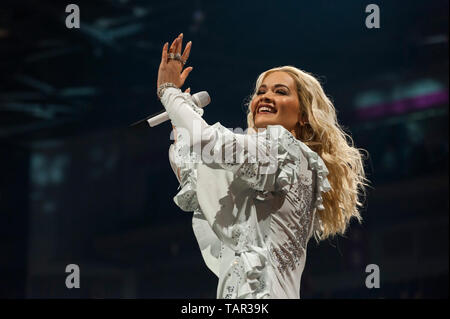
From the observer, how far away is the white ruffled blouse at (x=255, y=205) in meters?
1.79

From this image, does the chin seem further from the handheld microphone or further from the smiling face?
the handheld microphone

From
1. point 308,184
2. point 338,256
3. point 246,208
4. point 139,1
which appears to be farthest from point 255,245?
point 139,1

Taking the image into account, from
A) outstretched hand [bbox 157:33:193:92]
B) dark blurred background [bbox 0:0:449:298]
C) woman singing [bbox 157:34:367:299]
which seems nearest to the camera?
woman singing [bbox 157:34:367:299]

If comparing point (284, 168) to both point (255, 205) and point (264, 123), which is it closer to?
point (255, 205)

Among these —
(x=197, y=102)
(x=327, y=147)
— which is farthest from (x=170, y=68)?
(x=327, y=147)

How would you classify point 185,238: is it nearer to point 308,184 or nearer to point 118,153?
point 118,153

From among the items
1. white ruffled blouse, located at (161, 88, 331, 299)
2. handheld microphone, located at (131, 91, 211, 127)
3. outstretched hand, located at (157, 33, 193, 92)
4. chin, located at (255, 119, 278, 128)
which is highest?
outstretched hand, located at (157, 33, 193, 92)

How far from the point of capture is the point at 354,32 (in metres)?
4.31

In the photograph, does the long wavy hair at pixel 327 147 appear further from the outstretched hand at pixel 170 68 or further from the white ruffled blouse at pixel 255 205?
the outstretched hand at pixel 170 68

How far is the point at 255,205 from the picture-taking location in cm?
187

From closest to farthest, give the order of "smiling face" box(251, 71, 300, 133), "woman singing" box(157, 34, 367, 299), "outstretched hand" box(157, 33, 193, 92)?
"woman singing" box(157, 34, 367, 299) → "outstretched hand" box(157, 33, 193, 92) → "smiling face" box(251, 71, 300, 133)

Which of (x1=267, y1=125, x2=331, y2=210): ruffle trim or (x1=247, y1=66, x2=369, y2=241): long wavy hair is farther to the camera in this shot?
(x1=247, y1=66, x2=369, y2=241): long wavy hair

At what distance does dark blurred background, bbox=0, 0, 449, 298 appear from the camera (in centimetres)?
418

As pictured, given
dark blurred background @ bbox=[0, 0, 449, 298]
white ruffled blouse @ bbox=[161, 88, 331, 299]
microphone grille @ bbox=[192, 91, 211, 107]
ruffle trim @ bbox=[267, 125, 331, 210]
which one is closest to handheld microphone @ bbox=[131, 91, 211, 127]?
microphone grille @ bbox=[192, 91, 211, 107]
